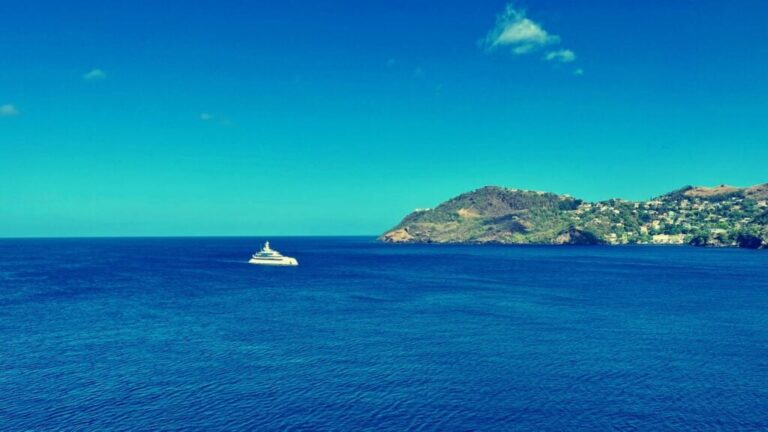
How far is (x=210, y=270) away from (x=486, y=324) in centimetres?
13221

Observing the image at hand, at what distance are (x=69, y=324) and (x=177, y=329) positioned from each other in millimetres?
18846

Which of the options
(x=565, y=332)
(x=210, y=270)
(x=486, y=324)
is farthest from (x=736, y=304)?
(x=210, y=270)

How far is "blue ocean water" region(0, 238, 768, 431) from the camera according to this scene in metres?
45.3

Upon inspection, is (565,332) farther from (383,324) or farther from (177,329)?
(177,329)

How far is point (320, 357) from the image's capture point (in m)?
64.2

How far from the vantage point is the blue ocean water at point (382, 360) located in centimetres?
4534

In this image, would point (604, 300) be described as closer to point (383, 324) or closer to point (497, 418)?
point (383, 324)

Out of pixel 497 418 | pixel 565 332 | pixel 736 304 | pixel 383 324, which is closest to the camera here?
pixel 497 418

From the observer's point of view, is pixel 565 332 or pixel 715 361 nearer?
pixel 715 361

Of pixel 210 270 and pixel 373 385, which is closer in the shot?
pixel 373 385

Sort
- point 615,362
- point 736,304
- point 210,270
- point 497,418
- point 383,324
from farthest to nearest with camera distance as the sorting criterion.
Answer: point 210,270 → point 736,304 → point 383,324 → point 615,362 → point 497,418

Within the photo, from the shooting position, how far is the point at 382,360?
205 ft

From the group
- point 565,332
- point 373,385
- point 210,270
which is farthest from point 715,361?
point 210,270

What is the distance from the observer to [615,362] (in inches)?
2445
